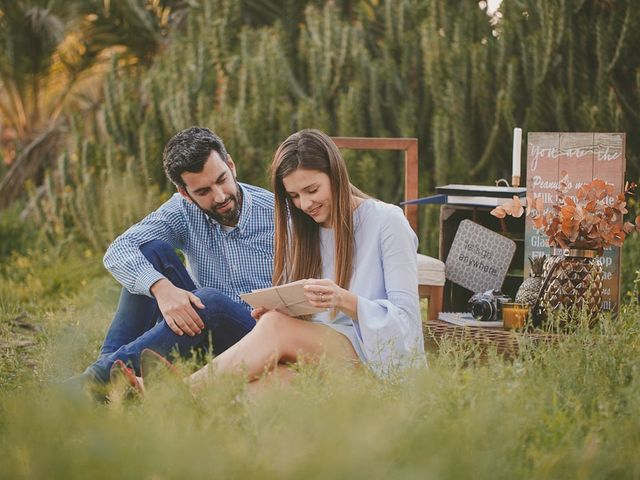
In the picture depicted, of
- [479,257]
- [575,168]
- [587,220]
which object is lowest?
[479,257]

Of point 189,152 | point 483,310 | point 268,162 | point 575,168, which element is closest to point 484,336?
point 483,310

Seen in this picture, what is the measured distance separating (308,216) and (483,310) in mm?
884

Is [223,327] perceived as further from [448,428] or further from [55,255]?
[55,255]

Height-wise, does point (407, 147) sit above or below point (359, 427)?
above

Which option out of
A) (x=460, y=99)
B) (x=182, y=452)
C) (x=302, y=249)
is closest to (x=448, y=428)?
(x=182, y=452)

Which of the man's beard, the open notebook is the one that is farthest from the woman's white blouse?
the man's beard

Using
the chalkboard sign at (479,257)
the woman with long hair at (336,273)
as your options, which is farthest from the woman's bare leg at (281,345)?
the chalkboard sign at (479,257)

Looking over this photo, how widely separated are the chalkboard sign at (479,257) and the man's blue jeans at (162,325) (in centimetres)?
102

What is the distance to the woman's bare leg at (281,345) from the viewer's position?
10.5ft

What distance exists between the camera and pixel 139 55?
10.7m

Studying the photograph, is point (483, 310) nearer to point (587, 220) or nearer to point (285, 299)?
point (587, 220)

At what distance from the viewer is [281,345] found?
3.25 m

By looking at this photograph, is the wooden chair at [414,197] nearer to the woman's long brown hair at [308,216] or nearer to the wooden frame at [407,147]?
the wooden frame at [407,147]

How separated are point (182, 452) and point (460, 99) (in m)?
5.42
